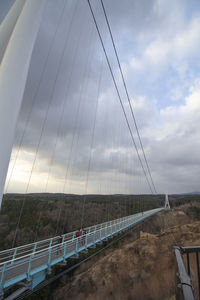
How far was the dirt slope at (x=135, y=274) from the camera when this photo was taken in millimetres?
11929

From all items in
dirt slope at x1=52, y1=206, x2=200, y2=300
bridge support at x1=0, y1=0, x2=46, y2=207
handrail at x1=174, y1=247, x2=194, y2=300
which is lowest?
dirt slope at x1=52, y1=206, x2=200, y2=300

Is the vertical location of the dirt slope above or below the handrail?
below

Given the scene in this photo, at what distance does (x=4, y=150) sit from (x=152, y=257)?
15595 mm

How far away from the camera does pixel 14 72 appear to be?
7.86 feet

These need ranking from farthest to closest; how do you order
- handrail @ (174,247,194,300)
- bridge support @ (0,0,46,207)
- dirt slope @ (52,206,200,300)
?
dirt slope @ (52,206,200,300) < bridge support @ (0,0,46,207) < handrail @ (174,247,194,300)

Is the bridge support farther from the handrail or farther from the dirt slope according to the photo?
the dirt slope

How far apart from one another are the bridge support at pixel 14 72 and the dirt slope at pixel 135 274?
46.9ft

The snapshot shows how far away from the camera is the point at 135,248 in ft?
50.5

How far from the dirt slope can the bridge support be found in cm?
1431

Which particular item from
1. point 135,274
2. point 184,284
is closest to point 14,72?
point 184,284

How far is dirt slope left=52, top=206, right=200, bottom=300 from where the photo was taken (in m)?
11.9

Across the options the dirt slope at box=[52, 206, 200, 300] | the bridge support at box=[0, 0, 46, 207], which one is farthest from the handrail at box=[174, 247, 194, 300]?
the dirt slope at box=[52, 206, 200, 300]

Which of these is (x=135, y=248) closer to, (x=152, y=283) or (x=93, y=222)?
(x=152, y=283)

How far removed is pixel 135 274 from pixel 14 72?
16172 millimetres
